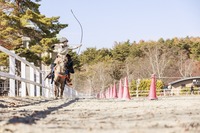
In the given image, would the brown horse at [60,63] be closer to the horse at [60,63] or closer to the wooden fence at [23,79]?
the horse at [60,63]

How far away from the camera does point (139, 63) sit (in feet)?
272

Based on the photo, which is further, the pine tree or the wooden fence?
the pine tree

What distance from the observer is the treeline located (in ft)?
266

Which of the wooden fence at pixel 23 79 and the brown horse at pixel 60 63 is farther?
the brown horse at pixel 60 63

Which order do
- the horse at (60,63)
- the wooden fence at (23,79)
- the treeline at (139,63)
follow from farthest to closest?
1. the treeline at (139,63)
2. the horse at (60,63)
3. the wooden fence at (23,79)

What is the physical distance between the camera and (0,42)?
28672mm

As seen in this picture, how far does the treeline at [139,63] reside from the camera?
8106cm

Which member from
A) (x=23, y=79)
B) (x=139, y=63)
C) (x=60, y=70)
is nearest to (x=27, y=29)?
(x=60, y=70)

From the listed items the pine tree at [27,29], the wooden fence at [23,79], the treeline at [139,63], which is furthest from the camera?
the treeline at [139,63]

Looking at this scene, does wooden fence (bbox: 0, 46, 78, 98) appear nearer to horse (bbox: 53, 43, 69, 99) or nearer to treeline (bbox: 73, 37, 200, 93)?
horse (bbox: 53, 43, 69, 99)

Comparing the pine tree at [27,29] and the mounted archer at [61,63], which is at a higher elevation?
the pine tree at [27,29]

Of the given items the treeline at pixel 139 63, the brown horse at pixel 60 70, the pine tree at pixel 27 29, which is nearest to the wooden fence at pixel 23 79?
the brown horse at pixel 60 70

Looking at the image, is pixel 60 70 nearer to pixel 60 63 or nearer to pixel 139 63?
pixel 60 63

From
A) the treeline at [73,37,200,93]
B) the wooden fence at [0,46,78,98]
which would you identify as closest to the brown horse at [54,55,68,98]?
the wooden fence at [0,46,78,98]
